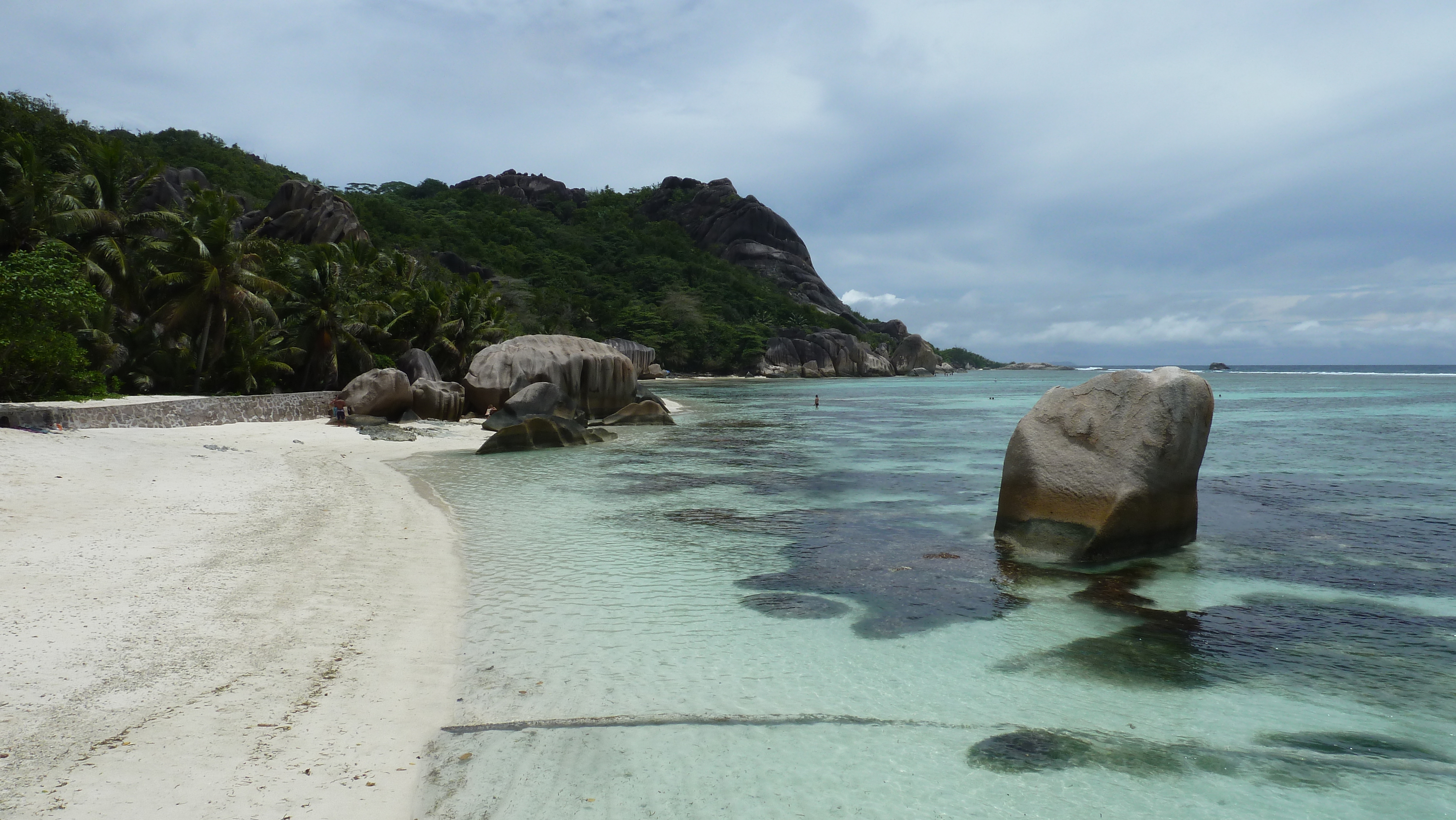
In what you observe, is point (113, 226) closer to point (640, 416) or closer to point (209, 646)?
point (640, 416)

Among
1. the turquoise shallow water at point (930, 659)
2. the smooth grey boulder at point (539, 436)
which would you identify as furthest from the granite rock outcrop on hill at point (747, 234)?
the turquoise shallow water at point (930, 659)

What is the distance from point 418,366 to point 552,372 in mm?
7543

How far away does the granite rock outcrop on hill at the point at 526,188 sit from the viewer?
119 meters

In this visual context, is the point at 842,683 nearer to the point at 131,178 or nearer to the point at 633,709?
the point at 633,709

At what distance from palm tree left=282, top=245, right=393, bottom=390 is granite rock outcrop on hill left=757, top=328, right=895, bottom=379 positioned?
6267 cm

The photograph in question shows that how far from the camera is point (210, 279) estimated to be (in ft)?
78.6

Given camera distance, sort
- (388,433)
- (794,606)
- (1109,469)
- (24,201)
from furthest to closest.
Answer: (24,201)
(388,433)
(1109,469)
(794,606)

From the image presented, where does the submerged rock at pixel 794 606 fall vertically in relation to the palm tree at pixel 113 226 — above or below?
below

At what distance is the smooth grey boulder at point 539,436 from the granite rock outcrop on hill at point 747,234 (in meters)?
100

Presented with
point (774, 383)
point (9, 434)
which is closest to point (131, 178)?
point (9, 434)

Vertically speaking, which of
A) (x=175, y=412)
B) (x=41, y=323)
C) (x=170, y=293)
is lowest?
(x=175, y=412)

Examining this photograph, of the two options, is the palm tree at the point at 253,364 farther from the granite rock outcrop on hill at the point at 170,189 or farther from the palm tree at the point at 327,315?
the granite rock outcrop on hill at the point at 170,189

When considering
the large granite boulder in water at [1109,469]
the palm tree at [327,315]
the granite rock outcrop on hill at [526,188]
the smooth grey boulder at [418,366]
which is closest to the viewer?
the large granite boulder in water at [1109,469]

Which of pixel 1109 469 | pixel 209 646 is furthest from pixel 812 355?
pixel 209 646
